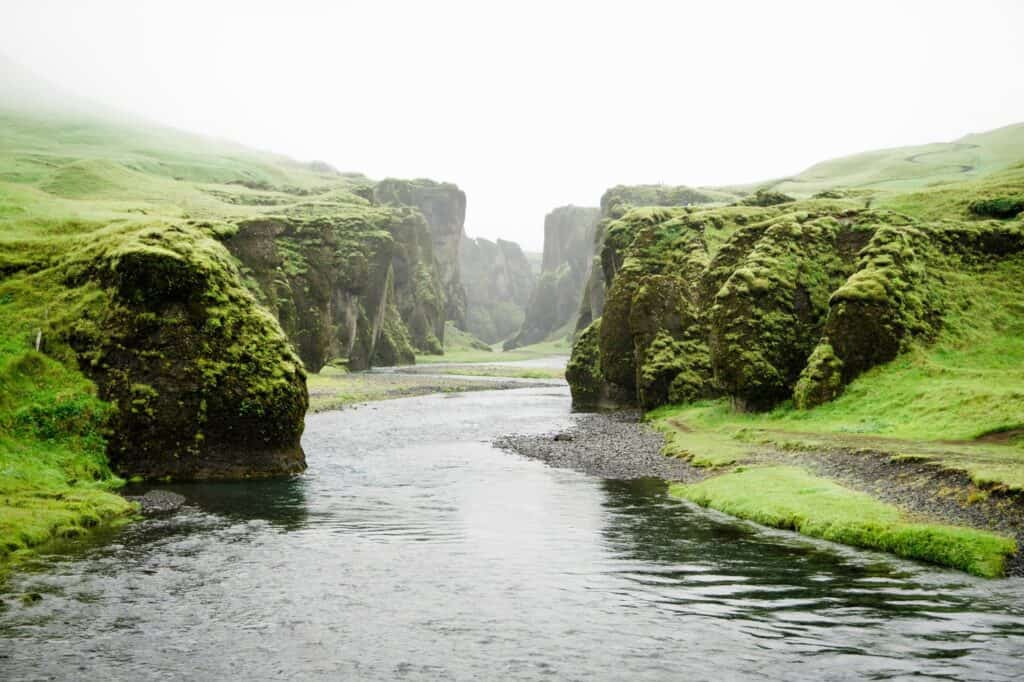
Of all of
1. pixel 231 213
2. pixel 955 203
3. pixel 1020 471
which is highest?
pixel 231 213

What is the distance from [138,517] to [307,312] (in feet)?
323

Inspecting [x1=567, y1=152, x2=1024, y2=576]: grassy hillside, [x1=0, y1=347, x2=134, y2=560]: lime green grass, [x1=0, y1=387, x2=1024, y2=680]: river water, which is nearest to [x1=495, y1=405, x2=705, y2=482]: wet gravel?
[x1=567, y1=152, x2=1024, y2=576]: grassy hillside

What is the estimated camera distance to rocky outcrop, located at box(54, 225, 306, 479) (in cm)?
4000

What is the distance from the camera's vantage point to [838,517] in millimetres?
28688

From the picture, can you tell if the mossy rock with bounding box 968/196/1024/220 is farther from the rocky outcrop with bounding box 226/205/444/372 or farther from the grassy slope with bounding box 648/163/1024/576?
the rocky outcrop with bounding box 226/205/444/372

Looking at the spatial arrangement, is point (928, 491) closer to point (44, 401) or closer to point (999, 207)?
point (44, 401)

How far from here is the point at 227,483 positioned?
3975cm

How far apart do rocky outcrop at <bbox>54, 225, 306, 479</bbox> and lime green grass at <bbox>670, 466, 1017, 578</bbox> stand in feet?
74.1

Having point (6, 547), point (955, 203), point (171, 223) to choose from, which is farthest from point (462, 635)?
point (955, 203)

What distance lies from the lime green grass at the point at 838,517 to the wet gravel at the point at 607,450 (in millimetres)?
4543

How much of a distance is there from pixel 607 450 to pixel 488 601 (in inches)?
1213

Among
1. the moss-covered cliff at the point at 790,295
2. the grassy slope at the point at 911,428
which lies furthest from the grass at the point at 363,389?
the grassy slope at the point at 911,428

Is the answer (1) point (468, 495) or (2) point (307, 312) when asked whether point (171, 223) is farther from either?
(2) point (307, 312)

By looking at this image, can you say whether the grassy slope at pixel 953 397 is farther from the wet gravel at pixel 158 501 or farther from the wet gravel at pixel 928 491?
the wet gravel at pixel 158 501
